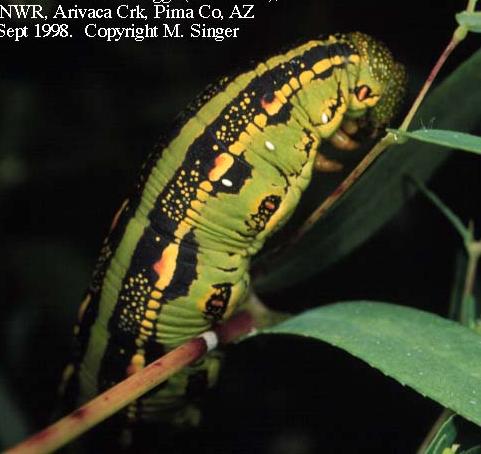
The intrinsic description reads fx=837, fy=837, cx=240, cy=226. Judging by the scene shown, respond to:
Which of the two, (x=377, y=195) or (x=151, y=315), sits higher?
(x=377, y=195)

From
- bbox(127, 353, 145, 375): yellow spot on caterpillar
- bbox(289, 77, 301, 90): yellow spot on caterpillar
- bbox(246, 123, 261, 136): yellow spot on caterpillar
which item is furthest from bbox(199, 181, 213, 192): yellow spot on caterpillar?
bbox(127, 353, 145, 375): yellow spot on caterpillar

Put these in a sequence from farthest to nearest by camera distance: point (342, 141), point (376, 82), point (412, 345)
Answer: point (342, 141) < point (376, 82) < point (412, 345)

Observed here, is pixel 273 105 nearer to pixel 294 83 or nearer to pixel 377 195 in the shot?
pixel 294 83

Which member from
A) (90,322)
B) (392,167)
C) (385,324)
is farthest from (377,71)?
(90,322)

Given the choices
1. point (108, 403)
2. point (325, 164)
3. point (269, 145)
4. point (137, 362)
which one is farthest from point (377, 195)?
point (108, 403)

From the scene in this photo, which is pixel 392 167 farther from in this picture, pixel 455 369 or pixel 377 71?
pixel 455 369

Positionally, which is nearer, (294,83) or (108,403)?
(108,403)

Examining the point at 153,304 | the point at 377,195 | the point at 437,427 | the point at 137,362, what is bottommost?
the point at 437,427
